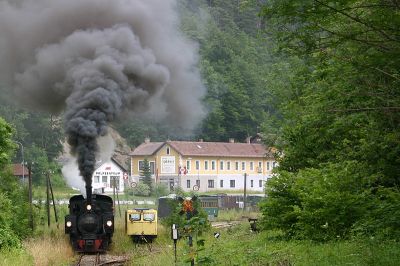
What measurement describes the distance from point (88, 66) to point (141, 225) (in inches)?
254

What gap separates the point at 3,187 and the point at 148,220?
5.24m

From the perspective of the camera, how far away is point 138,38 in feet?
63.1

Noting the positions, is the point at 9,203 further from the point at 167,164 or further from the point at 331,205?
the point at 167,164

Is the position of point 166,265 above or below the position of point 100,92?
below

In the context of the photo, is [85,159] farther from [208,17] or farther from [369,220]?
[208,17]

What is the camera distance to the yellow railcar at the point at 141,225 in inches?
860

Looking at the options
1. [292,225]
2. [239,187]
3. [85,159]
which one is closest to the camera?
[292,225]

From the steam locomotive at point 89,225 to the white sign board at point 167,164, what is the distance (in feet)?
152

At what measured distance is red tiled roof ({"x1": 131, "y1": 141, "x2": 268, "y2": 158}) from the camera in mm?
64062

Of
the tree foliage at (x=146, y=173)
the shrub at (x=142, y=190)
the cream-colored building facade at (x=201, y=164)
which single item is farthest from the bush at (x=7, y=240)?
the cream-colored building facade at (x=201, y=164)

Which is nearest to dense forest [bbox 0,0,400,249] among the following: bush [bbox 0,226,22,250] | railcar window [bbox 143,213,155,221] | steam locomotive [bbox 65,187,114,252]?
bush [bbox 0,226,22,250]

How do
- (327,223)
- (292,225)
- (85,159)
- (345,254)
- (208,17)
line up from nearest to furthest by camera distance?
(345,254) < (327,223) < (292,225) < (85,159) < (208,17)

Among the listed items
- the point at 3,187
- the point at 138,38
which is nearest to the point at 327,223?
the point at 138,38

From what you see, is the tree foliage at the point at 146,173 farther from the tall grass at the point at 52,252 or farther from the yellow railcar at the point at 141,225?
the tall grass at the point at 52,252
